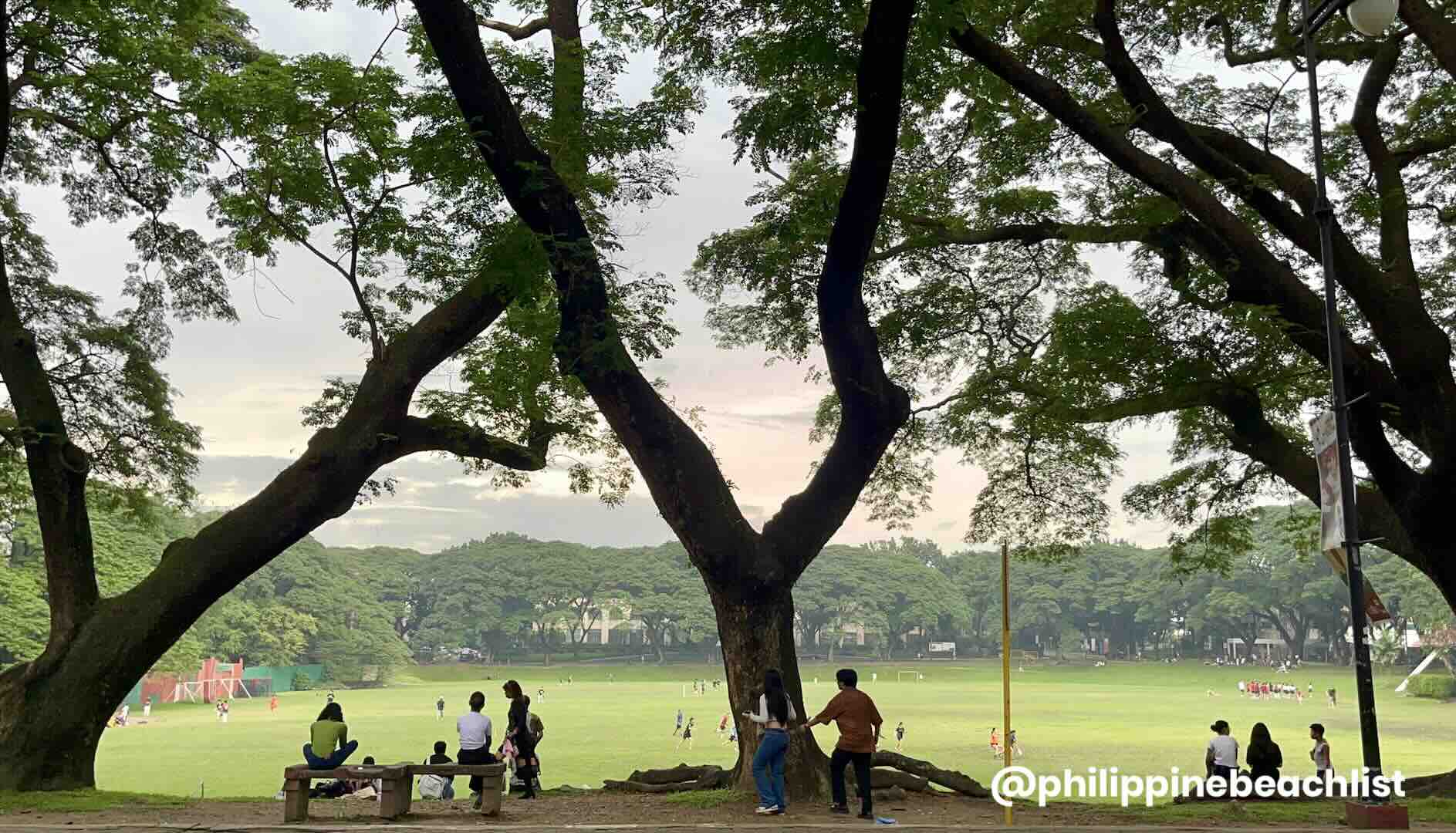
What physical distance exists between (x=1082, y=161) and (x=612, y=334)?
8744 millimetres

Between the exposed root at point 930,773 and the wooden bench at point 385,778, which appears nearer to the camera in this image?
the wooden bench at point 385,778

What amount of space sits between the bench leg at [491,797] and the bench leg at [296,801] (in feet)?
5.07

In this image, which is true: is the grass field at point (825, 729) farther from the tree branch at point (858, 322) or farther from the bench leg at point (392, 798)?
the tree branch at point (858, 322)

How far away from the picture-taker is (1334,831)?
26.7 feet

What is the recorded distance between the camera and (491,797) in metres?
10.4

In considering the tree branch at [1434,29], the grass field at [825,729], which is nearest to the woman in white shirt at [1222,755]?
the tree branch at [1434,29]

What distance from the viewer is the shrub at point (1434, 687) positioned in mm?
61250

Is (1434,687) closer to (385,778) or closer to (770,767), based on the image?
(770,767)

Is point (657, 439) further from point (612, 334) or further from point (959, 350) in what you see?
point (959, 350)

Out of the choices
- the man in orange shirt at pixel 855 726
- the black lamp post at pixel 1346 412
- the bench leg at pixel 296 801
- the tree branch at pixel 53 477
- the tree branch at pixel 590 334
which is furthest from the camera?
the tree branch at pixel 53 477

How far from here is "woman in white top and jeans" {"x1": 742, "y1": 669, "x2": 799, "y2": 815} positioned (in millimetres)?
10062

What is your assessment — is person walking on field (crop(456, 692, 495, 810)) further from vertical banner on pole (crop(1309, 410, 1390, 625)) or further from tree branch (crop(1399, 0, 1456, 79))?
tree branch (crop(1399, 0, 1456, 79))

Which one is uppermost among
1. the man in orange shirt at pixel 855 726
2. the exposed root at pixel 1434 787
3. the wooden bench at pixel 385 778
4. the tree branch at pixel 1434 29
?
the tree branch at pixel 1434 29

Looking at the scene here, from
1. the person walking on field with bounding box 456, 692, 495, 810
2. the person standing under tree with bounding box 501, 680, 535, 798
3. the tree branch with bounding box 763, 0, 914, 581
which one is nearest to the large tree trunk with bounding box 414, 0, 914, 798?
the tree branch with bounding box 763, 0, 914, 581
